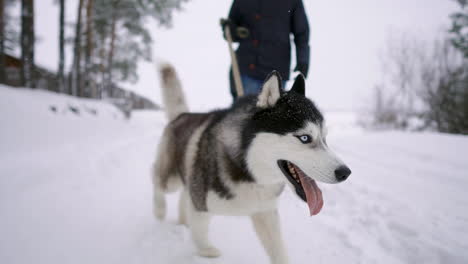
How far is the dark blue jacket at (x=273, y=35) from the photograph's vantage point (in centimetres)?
194

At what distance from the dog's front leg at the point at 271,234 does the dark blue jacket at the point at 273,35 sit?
1.22 meters

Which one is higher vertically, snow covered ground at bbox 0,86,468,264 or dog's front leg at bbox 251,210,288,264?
dog's front leg at bbox 251,210,288,264

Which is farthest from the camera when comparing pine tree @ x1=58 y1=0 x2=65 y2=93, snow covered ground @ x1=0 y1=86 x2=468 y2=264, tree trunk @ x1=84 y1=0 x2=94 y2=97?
tree trunk @ x1=84 y1=0 x2=94 y2=97

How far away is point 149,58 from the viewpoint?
12.1m

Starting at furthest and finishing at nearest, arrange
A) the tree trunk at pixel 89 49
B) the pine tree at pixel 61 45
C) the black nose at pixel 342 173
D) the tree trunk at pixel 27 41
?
the tree trunk at pixel 89 49, the pine tree at pixel 61 45, the tree trunk at pixel 27 41, the black nose at pixel 342 173

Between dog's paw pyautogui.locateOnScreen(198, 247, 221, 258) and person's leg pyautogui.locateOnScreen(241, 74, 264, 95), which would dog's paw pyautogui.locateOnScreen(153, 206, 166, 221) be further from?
person's leg pyautogui.locateOnScreen(241, 74, 264, 95)

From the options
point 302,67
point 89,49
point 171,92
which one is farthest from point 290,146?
point 89,49

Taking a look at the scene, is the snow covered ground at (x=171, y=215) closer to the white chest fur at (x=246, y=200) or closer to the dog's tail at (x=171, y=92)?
the white chest fur at (x=246, y=200)

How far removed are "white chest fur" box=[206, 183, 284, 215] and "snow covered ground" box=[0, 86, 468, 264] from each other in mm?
426

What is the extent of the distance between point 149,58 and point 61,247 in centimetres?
1204

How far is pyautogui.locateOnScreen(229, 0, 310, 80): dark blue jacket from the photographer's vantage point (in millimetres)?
1942

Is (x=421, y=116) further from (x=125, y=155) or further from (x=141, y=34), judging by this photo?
(x=141, y=34)

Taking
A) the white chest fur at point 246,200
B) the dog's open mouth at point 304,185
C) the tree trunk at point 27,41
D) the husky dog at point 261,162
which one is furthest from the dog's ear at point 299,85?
the tree trunk at point 27,41

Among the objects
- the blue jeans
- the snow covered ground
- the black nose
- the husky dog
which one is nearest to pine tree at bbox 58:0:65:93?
the snow covered ground
